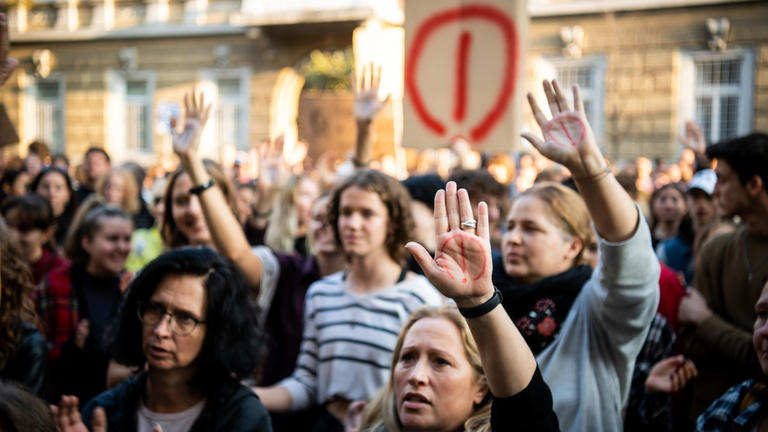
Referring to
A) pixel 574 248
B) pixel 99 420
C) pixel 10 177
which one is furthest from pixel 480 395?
pixel 10 177

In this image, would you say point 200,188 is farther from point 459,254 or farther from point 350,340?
point 459,254

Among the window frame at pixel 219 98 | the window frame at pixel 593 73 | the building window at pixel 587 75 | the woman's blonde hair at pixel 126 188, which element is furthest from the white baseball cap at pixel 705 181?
the window frame at pixel 219 98

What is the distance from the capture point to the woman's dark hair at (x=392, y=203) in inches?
130

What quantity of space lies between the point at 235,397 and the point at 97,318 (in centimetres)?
173

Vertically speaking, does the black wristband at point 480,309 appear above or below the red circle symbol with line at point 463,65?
below

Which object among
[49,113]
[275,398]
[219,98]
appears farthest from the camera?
[49,113]

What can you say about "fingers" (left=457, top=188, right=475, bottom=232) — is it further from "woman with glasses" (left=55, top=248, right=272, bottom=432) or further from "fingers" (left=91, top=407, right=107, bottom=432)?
"fingers" (left=91, top=407, right=107, bottom=432)

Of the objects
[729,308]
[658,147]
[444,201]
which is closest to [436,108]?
[729,308]

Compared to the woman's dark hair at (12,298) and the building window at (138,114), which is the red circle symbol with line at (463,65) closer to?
the woman's dark hair at (12,298)

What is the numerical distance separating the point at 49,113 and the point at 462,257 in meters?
23.5

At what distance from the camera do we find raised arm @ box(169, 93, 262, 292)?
3.13 meters

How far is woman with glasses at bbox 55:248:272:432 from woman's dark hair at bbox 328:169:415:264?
938 millimetres

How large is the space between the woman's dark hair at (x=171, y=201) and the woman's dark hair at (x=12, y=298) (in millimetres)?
707

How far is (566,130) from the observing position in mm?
2133
